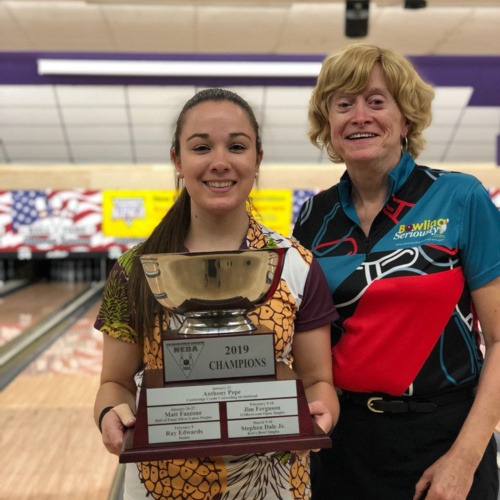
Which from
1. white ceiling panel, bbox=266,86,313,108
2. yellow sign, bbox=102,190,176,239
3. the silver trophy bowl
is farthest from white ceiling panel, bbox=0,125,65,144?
the silver trophy bowl

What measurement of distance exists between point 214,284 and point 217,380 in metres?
0.14

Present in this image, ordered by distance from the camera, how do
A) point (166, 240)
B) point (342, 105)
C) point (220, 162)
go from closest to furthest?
point (220, 162), point (166, 240), point (342, 105)

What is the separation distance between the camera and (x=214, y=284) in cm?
89

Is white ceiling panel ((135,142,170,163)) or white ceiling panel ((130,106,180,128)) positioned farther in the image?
white ceiling panel ((135,142,170,163))

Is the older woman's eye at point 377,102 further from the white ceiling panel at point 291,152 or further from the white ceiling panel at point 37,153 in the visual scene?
the white ceiling panel at point 37,153

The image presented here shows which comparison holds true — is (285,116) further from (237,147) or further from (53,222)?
(237,147)

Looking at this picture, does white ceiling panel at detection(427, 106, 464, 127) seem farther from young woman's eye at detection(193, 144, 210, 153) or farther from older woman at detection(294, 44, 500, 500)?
young woman's eye at detection(193, 144, 210, 153)

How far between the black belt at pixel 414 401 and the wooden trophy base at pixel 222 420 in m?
0.37

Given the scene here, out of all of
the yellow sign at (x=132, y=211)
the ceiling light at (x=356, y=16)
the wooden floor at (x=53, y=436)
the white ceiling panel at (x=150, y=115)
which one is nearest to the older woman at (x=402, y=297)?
the wooden floor at (x=53, y=436)

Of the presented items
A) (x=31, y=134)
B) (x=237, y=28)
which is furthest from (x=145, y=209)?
(x=31, y=134)

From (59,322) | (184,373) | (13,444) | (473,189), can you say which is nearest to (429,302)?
(473,189)

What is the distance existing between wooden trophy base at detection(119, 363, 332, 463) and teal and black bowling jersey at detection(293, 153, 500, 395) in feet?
1.11

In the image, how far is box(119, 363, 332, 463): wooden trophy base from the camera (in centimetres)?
81

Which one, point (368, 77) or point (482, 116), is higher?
point (482, 116)
